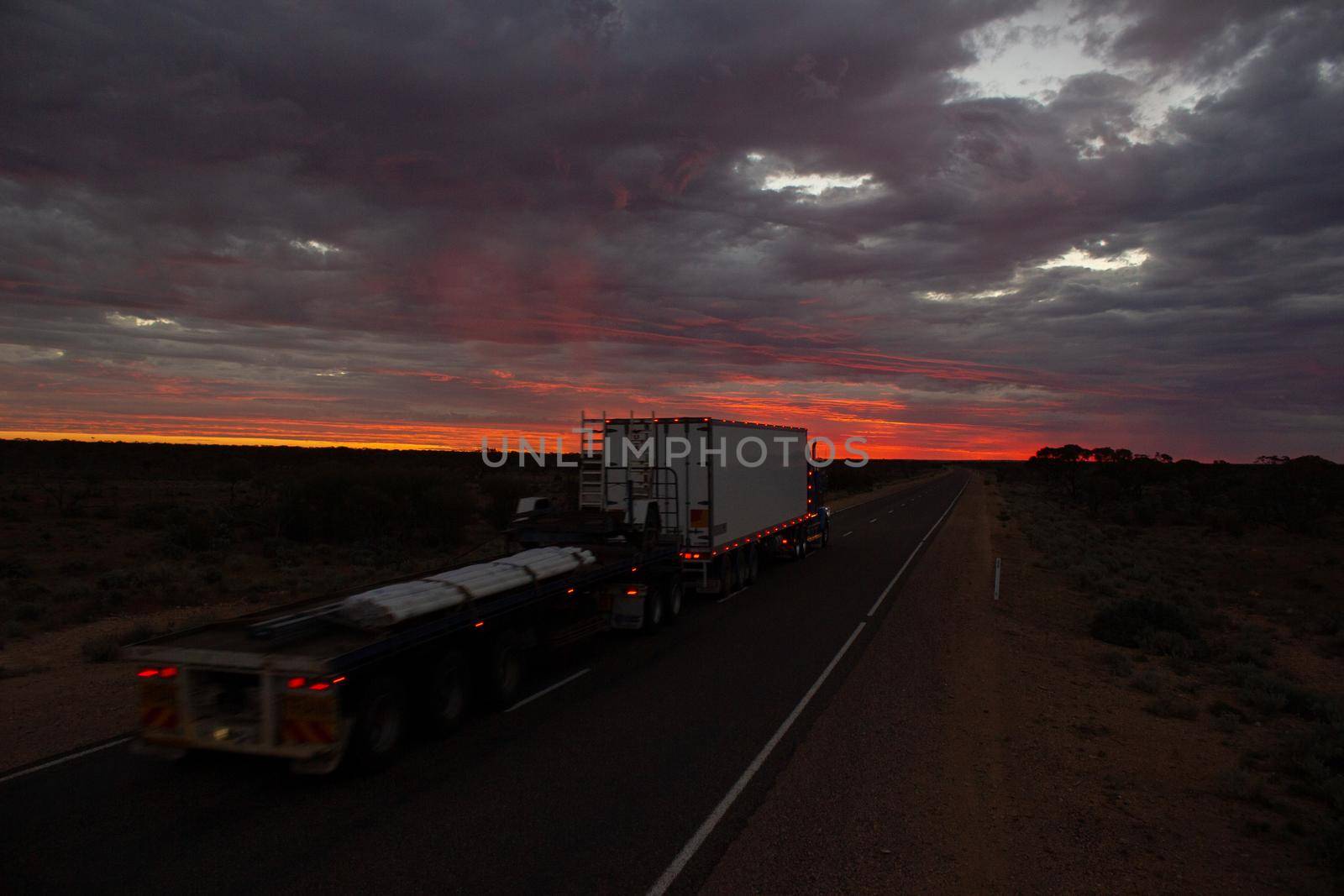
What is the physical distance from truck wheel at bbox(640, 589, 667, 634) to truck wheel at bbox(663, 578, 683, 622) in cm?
28

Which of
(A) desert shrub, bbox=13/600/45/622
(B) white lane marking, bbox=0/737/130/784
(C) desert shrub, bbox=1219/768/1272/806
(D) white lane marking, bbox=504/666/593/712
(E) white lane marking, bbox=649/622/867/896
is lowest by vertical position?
(C) desert shrub, bbox=1219/768/1272/806

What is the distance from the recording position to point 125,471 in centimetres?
6775

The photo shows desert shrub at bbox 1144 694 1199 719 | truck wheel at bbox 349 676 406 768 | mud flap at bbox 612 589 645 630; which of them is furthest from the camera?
mud flap at bbox 612 589 645 630

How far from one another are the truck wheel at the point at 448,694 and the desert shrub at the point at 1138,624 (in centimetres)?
1206

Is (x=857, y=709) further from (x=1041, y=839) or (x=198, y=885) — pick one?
(x=198, y=885)

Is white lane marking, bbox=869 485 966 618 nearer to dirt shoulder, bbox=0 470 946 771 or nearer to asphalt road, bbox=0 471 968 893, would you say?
asphalt road, bbox=0 471 968 893

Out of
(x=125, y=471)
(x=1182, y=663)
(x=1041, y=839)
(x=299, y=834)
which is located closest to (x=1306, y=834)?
(x=1041, y=839)

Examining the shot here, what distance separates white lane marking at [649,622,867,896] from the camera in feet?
18.6

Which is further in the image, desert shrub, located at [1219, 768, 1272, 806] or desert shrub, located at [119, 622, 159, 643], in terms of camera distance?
desert shrub, located at [119, 622, 159, 643]

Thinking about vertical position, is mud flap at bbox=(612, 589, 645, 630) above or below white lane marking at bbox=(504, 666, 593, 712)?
above

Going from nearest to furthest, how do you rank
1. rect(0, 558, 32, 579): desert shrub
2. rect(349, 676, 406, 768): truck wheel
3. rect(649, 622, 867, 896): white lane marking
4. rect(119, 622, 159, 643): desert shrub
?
rect(649, 622, 867, 896): white lane marking, rect(349, 676, 406, 768): truck wheel, rect(119, 622, 159, 643): desert shrub, rect(0, 558, 32, 579): desert shrub

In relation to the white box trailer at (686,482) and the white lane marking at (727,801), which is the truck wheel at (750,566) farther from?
the white lane marking at (727,801)

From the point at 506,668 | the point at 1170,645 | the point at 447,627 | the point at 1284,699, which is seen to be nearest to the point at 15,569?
the point at 506,668

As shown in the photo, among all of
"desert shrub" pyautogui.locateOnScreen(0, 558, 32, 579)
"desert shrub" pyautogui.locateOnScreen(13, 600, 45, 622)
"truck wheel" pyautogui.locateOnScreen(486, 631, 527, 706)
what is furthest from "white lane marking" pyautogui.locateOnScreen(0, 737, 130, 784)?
"desert shrub" pyautogui.locateOnScreen(0, 558, 32, 579)
